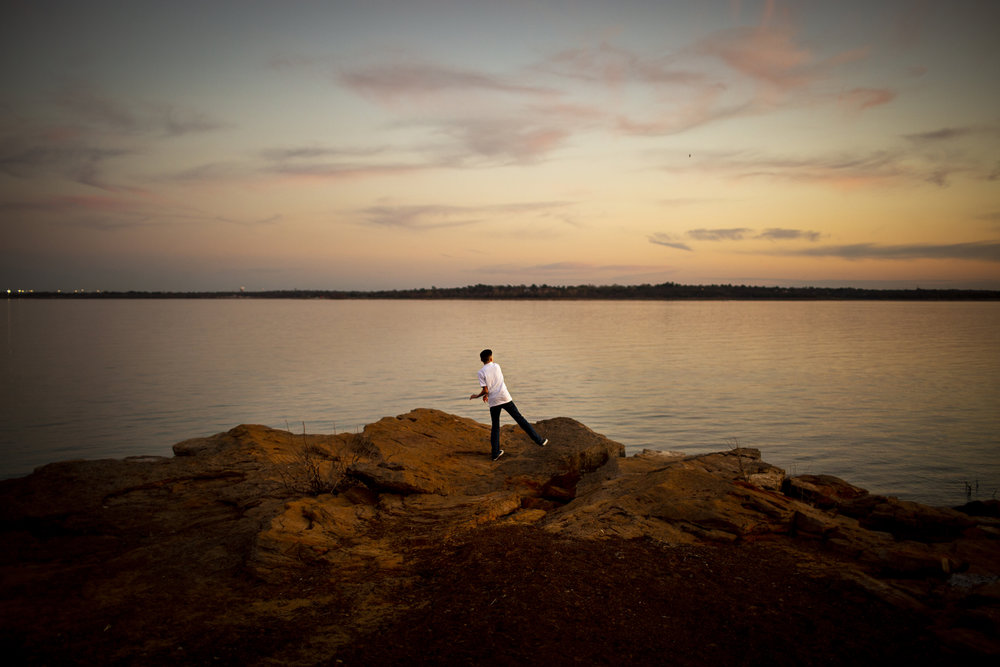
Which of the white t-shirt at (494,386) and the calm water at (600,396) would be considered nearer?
the white t-shirt at (494,386)

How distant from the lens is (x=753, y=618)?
571 cm

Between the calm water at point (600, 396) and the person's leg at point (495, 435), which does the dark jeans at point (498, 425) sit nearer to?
the person's leg at point (495, 435)

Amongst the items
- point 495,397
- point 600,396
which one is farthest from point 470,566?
point 600,396

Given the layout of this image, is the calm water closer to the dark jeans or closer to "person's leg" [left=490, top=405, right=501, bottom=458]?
the dark jeans

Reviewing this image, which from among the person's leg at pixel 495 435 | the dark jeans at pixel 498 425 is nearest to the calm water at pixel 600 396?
the dark jeans at pixel 498 425

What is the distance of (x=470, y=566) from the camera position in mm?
6762

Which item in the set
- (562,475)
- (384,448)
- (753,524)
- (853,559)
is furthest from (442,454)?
(853,559)

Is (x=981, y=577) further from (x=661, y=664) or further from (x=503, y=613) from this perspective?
(x=503, y=613)

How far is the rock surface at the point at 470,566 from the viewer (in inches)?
211

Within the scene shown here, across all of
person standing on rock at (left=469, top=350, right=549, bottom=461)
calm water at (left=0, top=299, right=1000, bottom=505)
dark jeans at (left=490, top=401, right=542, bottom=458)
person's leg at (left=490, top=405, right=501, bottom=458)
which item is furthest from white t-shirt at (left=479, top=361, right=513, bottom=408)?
calm water at (left=0, top=299, right=1000, bottom=505)

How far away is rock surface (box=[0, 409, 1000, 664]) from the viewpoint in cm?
536

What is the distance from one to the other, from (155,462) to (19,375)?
28.1 m

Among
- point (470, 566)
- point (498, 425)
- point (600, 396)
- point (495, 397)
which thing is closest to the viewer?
point (470, 566)

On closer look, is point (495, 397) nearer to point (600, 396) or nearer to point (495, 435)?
point (495, 435)
